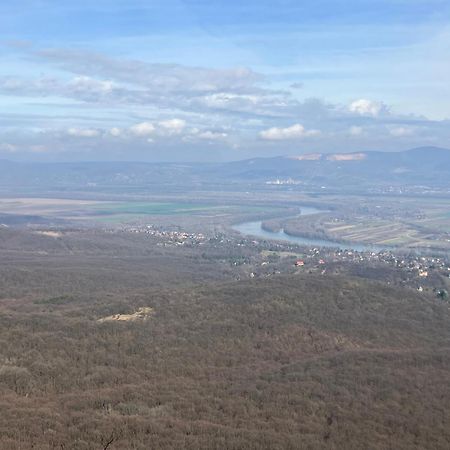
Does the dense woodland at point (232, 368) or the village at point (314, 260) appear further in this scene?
the village at point (314, 260)

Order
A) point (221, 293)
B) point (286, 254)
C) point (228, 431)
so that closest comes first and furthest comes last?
point (228, 431) → point (221, 293) → point (286, 254)

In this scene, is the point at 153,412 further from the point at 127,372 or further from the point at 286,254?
the point at 286,254

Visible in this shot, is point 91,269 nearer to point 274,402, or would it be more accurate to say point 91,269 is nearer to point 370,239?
point 274,402

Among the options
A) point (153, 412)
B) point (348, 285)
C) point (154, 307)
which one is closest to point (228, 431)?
point (153, 412)

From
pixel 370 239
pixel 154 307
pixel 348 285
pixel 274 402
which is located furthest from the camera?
pixel 370 239

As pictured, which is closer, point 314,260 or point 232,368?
point 232,368

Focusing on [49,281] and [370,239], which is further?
[370,239]

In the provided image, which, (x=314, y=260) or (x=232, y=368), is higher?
(x=314, y=260)

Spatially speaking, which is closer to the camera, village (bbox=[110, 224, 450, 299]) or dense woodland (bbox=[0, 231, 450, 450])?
dense woodland (bbox=[0, 231, 450, 450])
